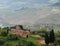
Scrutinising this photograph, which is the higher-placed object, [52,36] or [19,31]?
[19,31]

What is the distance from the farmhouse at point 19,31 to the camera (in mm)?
5555

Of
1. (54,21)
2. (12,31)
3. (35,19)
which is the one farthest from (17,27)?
(54,21)

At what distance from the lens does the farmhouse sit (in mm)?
5555

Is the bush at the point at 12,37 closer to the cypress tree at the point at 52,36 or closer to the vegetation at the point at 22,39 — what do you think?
the vegetation at the point at 22,39

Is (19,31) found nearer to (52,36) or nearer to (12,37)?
(12,37)

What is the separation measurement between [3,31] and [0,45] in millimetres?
388

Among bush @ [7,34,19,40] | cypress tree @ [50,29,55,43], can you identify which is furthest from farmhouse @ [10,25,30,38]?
cypress tree @ [50,29,55,43]

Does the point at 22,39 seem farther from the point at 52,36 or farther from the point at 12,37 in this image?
the point at 52,36

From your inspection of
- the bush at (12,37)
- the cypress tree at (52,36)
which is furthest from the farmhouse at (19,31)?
the cypress tree at (52,36)

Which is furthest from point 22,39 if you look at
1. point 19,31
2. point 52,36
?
point 52,36

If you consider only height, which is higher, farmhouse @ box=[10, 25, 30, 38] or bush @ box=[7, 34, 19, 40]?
farmhouse @ box=[10, 25, 30, 38]

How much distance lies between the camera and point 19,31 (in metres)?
5.54

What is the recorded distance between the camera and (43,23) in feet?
18.8

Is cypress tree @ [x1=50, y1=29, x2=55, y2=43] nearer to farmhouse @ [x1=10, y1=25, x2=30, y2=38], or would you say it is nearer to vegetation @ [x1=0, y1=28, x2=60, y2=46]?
vegetation @ [x1=0, y1=28, x2=60, y2=46]
